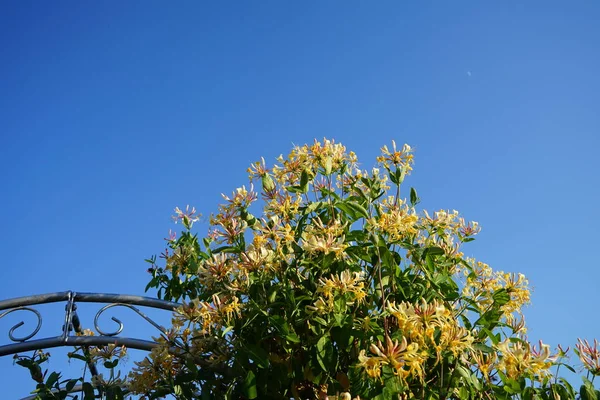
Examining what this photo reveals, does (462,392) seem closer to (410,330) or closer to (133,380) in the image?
(410,330)

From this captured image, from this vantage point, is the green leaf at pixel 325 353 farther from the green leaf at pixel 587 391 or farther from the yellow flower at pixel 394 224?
the green leaf at pixel 587 391

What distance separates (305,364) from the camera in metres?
1.84

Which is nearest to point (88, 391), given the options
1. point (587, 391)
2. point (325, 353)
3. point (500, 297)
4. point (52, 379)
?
point (52, 379)

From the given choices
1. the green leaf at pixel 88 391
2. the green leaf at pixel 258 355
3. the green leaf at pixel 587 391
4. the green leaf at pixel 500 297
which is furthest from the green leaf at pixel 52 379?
the green leaf at pixel 587 391

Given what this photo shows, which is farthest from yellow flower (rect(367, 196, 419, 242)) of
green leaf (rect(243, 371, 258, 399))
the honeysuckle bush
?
green leaf (rect(243, 371, 258, 399))

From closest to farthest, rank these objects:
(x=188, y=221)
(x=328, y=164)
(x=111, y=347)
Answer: (x=328, y=164) → (x=111, y=347) → (x=188, y=221)

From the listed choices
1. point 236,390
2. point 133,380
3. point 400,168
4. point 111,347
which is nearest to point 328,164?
point 400,168

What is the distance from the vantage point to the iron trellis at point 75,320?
278 cm

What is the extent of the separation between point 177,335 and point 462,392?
0.91 metres

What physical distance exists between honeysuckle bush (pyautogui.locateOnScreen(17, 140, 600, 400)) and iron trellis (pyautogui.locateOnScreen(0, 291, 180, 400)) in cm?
84

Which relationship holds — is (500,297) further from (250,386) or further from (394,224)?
(250,386)

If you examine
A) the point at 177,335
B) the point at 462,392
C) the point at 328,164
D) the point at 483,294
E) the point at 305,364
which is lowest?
the point at 462,392

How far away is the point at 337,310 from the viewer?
1.63 m

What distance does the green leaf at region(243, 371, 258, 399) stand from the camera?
168 centimetres
